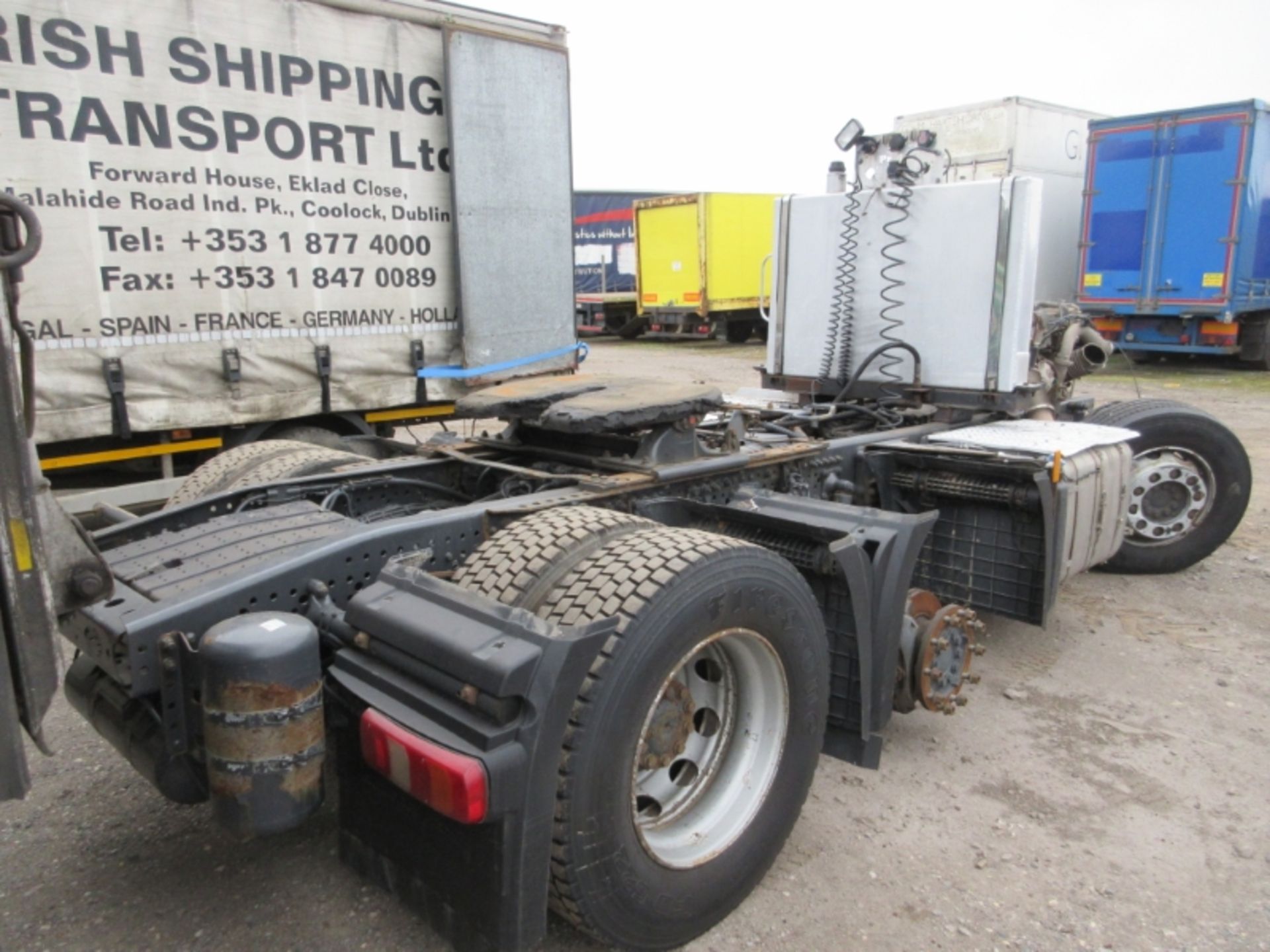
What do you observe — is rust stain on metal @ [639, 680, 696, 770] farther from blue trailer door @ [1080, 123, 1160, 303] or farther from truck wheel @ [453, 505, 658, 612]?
blue trailer door @ [1080, 123, 1160, 303]

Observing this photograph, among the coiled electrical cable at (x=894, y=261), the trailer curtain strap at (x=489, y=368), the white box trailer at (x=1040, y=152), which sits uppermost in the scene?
the white box trailer at (x=1040, y=152)

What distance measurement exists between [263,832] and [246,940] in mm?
656

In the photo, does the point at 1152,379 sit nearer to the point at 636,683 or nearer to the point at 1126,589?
the point at 1126,589

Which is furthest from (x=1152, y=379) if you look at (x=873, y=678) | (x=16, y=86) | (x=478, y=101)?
(x=16, y=86)

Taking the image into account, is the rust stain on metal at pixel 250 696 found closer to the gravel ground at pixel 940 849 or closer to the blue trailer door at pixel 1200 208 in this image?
the gravel ground at pixel 940 849

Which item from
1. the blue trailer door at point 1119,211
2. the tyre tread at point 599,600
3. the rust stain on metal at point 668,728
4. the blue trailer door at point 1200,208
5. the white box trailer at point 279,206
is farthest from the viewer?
the blue trailer door at point 1119,211

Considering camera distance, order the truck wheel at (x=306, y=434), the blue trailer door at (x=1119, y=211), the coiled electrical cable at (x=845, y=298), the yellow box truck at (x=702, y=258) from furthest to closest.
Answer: the yellow box truck at (x=702, y=258) → the blue trailer door at (x=1119, y=211) → the truck wheel at (x=306, y=434) → the coiled electrical cable at (x=845, y=298)

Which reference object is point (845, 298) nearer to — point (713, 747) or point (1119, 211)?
point (713, 747)

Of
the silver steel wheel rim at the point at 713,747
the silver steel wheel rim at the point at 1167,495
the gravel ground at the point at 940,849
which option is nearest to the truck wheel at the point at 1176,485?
the silver steel wheel rim at the point at 1167,495

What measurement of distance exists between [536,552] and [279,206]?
4.47 meters

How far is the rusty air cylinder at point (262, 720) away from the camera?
2.11 m

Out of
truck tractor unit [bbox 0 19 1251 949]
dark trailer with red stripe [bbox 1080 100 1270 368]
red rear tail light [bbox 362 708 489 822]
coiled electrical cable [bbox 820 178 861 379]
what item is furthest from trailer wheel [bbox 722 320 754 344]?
red rear tail light [bbox 362 708 489 822]

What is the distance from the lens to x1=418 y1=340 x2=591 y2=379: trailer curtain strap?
6.91 metres

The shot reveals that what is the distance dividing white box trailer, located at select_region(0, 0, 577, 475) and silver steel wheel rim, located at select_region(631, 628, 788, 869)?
442cm
